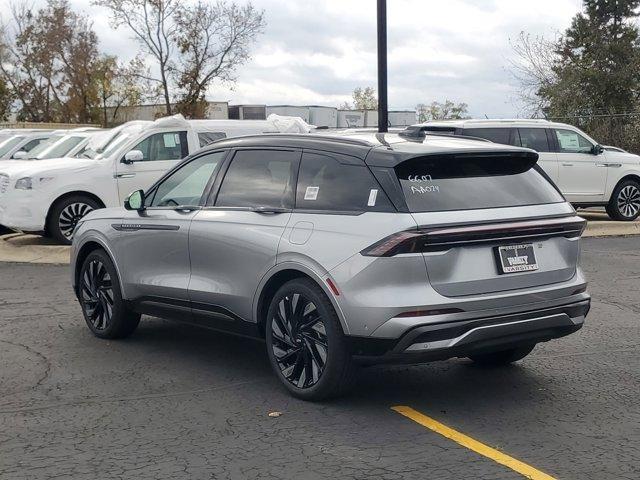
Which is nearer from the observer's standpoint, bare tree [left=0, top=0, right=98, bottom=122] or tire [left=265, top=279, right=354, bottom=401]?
tire [left=265, top=279, right=354, bottom=401]

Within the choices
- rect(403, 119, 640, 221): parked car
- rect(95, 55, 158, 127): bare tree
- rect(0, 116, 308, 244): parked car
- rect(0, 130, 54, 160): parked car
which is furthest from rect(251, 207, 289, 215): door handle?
rect(95, 55, 158, 127): bare tree

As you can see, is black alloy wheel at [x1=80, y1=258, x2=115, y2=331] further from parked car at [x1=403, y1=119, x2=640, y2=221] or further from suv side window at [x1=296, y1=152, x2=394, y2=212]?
parked car at [x1=403, y1=119, x2=640, y2=221]

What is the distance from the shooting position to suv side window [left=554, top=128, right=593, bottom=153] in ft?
55.1

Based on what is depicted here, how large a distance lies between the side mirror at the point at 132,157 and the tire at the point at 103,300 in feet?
→ 20.5

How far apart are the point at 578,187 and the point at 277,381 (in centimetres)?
1196

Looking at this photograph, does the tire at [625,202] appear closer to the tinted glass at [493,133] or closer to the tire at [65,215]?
the tinted glass at [493,133]

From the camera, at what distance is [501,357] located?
6656mm

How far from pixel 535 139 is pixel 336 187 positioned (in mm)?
11445

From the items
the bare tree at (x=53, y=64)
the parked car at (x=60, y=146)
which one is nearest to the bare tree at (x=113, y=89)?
the bare tree at (x=53, y=64)

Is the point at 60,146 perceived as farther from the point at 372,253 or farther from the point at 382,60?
the point at 372,253

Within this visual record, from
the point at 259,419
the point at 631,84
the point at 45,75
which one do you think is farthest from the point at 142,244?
the point at 45,75

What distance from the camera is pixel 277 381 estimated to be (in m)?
6.32

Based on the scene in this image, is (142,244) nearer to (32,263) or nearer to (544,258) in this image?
(544,258)

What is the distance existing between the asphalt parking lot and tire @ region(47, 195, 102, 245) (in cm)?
574
